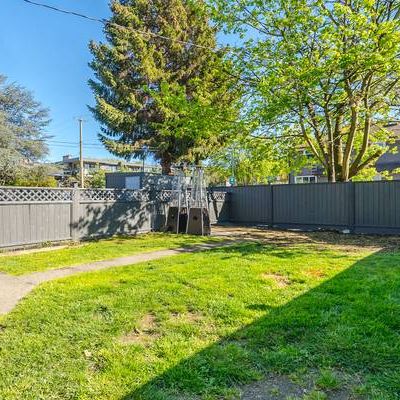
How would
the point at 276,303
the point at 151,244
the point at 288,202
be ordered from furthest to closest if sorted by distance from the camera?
the point at 288,202 < the point at 151,244 < the point at 276,303

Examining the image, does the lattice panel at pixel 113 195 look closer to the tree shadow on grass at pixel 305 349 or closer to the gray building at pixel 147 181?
the gray building at pixel 147 181

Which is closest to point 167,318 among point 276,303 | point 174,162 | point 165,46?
point 276,303

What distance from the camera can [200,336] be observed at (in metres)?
3.03

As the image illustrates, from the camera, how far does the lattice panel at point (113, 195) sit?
9.44 metres

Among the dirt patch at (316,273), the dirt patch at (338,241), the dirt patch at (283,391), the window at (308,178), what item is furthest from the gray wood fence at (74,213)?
the window at (308,178)

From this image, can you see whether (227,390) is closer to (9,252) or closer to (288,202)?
(9,252)

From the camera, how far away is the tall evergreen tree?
57.8ft

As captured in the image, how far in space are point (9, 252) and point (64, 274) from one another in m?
2.90

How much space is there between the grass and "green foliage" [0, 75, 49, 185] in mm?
15164

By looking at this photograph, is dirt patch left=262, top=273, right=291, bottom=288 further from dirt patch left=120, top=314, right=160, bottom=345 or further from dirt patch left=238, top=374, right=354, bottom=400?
dirt patch left=238, top=374, right=354, bottom=400

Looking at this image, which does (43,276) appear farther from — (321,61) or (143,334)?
(321,61)

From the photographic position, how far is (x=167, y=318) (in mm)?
3434

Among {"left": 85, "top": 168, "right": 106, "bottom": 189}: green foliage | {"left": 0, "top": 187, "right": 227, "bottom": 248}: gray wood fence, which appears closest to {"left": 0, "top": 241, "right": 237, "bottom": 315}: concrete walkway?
{"left": 0, "top": 187, "right": 227, "bottom": 248}: gray wood fence

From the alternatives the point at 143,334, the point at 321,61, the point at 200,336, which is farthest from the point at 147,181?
the point at 200,336
